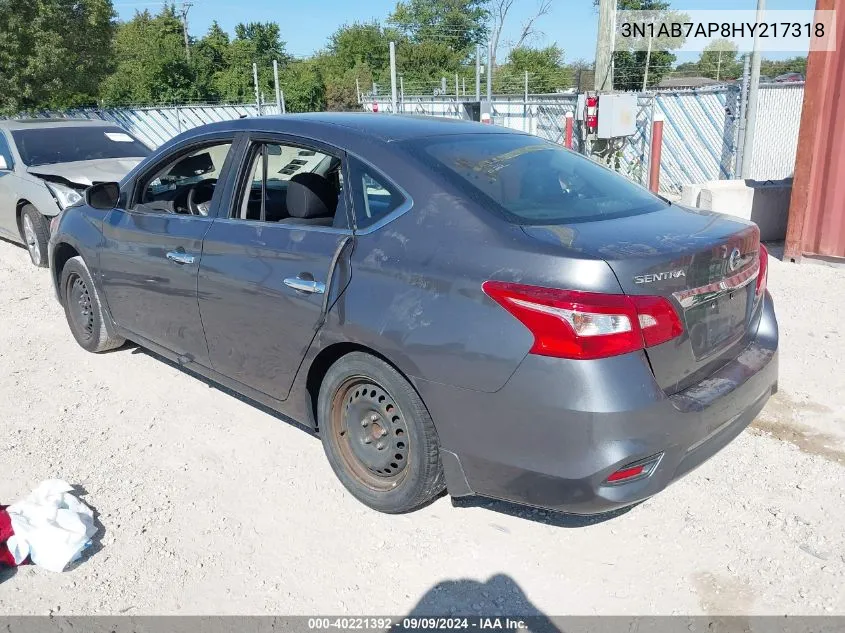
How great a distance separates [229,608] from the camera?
9.08 ft

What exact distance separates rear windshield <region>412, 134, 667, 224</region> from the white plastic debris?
2173mm

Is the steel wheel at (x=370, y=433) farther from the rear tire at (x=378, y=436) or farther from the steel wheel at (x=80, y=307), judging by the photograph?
the steel wheel at (x=80, y=307)

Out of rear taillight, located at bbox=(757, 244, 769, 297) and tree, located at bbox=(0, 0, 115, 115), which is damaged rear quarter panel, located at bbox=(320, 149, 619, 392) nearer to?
rear taillight, located at bbox=(757, 244, 769, 297)

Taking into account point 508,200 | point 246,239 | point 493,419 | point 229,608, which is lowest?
point 229,608

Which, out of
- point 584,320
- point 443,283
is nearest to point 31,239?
point 443,283

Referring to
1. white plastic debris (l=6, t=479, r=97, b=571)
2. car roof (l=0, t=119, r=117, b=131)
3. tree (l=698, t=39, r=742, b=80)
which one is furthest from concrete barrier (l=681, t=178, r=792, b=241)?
tree (l=698, t=39, r=742, b=80)

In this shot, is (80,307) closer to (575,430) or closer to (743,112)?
(575,430)

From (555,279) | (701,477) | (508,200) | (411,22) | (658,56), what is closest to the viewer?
(555,279)

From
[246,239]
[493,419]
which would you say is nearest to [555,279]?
[493,419]

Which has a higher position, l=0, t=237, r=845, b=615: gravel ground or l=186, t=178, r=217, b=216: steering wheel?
l=186, t=178, r=217, b=216: steering wheel

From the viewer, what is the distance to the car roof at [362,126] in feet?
11.2

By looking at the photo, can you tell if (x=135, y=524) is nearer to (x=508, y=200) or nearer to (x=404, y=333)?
(x=404, y=333)

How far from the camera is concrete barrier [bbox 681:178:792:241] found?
8367 mm

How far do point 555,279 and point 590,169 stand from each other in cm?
142
